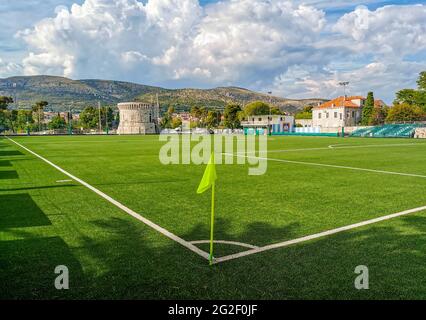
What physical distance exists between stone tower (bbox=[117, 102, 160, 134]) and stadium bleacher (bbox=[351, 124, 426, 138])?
70.1m

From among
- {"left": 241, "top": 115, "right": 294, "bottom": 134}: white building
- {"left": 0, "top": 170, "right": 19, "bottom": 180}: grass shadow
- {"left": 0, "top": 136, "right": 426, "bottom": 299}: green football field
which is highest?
{"left": 241, "top": 115, "right": 294, "bottom": 134}: white building

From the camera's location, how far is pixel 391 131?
6669cm

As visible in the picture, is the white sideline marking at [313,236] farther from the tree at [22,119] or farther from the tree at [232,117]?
the tree at [22,119]

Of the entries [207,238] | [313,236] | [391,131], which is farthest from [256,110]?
[207,238]

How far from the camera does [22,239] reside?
5.82 meters

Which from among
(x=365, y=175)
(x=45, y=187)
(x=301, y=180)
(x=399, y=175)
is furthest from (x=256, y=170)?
(x=45, y=187)

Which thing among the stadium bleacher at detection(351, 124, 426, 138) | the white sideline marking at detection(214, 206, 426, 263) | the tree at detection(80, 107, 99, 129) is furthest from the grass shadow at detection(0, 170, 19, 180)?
the tree at detection(80, 107, 99, 129)

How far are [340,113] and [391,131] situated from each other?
34920 millimetres

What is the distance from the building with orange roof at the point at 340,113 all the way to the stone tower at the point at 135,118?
53880 millimetres

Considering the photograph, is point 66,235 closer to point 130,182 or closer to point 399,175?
point 130,182

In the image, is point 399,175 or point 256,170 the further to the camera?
point 256,170

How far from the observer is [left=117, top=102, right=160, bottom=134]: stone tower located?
118125mm

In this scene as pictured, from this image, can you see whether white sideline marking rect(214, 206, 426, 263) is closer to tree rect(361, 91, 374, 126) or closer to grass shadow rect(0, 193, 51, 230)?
grass shadow rect(0, 193, 51, 230)
